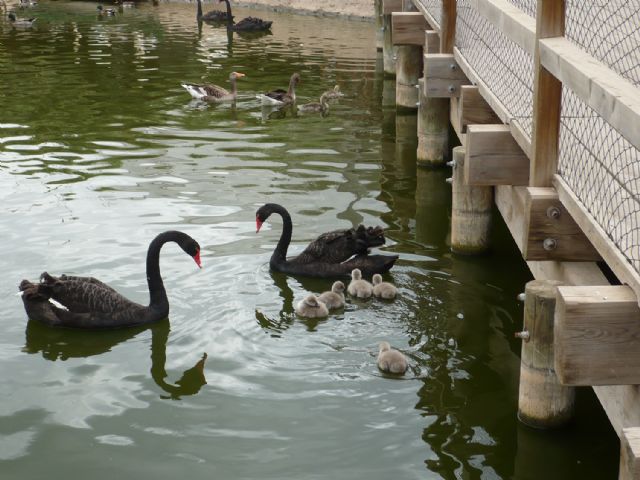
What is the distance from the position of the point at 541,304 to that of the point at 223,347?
2.94 metres

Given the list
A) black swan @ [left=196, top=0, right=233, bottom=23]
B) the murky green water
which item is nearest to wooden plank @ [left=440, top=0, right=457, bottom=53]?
the murky green water

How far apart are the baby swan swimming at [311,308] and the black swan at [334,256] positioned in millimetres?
1146

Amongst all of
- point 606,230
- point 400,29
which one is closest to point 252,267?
point 606,230

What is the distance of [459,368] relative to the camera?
775 centimetres

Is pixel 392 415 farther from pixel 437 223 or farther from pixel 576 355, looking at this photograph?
pixel 437 223

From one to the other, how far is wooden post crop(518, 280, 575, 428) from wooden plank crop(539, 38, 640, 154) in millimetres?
1177

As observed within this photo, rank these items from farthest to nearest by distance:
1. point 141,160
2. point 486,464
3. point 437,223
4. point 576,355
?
point 141,160, point 437,223, point 486,464, point 576,355

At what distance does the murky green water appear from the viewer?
6.61 meters

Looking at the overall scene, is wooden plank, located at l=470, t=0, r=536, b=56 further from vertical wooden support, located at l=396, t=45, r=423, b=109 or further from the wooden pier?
vertical wooden support, located at l=396, t=45, r=423, b=109

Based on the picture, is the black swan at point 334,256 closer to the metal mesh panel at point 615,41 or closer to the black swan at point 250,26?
the metal mesh panel at point 615,41

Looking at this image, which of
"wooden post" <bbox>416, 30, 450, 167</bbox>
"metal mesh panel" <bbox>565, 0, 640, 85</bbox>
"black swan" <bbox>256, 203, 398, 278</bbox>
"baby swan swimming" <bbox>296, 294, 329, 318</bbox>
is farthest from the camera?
"wooden post" <bbox>416, 30, 450, 167</bbox>

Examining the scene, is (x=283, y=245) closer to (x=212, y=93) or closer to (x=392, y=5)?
(x=212, y=93)

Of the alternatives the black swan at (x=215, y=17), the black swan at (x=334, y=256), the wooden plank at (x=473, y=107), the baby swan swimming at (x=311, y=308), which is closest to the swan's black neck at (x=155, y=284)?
the baby swan swimming at (x=311, y=308)

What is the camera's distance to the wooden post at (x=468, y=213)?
9.62 meters
